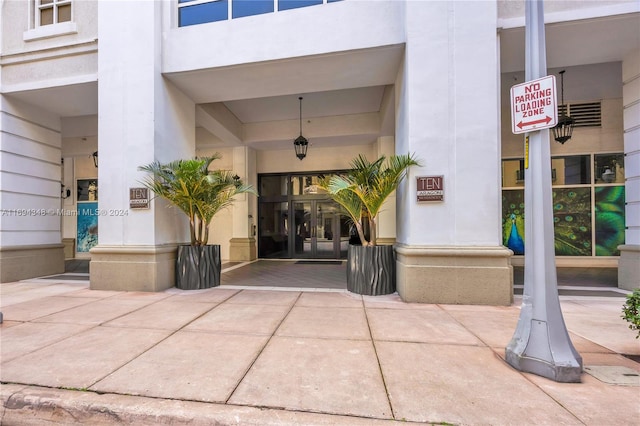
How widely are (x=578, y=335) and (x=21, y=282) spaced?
11784 mm

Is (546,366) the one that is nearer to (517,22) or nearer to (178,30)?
→ (517,22)

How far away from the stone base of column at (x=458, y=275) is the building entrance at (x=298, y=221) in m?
6.89

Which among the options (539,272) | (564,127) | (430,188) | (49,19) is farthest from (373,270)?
(49,19)

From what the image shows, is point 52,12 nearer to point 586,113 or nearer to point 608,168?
point 586,113

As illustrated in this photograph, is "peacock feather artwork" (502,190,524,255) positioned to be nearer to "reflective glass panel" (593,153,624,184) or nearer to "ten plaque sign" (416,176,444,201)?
"reflective glass panel" (593,153,624,184)

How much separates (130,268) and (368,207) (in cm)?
532

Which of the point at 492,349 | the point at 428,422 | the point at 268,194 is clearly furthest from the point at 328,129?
the point at 428,422

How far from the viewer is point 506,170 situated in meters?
9.88

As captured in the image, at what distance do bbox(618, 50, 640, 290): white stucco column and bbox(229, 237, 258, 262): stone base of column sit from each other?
10736mm

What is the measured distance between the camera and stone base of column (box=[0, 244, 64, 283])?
290 inches

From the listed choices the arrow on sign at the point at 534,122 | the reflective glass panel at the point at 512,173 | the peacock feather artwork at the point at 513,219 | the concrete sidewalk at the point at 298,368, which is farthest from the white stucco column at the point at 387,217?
the arrow on sign at the point at 534,122

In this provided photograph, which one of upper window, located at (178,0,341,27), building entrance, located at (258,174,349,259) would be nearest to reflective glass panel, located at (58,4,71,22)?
upper window, located at (178,0,341,27)

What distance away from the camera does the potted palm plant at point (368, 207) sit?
221 inches

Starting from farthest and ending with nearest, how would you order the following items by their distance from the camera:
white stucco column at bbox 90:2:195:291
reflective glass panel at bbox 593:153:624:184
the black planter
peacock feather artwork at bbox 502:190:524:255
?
peacock feather artwork at bbox 502:190:524:255 → reflective glass panel at bbox 593:153:624:184 → white stucco column at bbox 90:2:195:291 → the black planter
